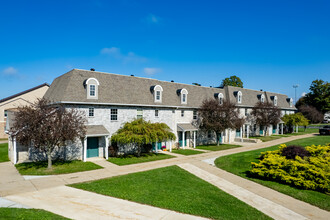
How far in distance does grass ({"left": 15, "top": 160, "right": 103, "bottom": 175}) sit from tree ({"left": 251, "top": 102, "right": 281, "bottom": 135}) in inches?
1218

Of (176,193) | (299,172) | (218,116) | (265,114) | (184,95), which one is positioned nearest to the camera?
(176,193)

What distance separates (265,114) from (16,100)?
4520 centimetres

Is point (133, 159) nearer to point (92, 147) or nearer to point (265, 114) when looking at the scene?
point (92, 147)

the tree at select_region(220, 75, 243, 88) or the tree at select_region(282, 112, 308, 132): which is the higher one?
the tree at select_region(220, 75, 243, 88)

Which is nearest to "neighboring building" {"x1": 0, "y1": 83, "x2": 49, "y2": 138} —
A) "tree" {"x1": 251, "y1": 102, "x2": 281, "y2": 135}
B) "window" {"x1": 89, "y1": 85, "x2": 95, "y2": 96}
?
"window" {"x1": 89, "y1": 85, "x2": 95, "y2": 96}

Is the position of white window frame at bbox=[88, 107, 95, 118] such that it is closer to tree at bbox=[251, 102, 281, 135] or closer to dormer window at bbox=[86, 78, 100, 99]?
dormer window at bbox=[86, 78, 100, 99]

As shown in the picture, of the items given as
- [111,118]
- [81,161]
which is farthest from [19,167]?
[111,118]

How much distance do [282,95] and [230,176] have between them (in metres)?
43.0

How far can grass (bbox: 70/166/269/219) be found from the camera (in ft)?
31.3

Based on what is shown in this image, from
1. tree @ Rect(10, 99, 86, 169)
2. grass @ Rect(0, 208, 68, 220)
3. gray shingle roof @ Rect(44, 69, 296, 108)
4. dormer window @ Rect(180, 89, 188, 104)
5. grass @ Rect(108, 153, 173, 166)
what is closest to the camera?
grass @ Rect(0, 208, 68, 220)

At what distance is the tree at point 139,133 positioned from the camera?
67.2 ft

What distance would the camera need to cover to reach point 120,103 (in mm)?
22703

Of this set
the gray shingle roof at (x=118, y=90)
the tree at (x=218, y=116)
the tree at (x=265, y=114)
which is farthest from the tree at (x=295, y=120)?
the gray shingle roof at (x=118, y=90)

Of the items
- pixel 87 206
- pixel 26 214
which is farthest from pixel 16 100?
pixel 87 206
